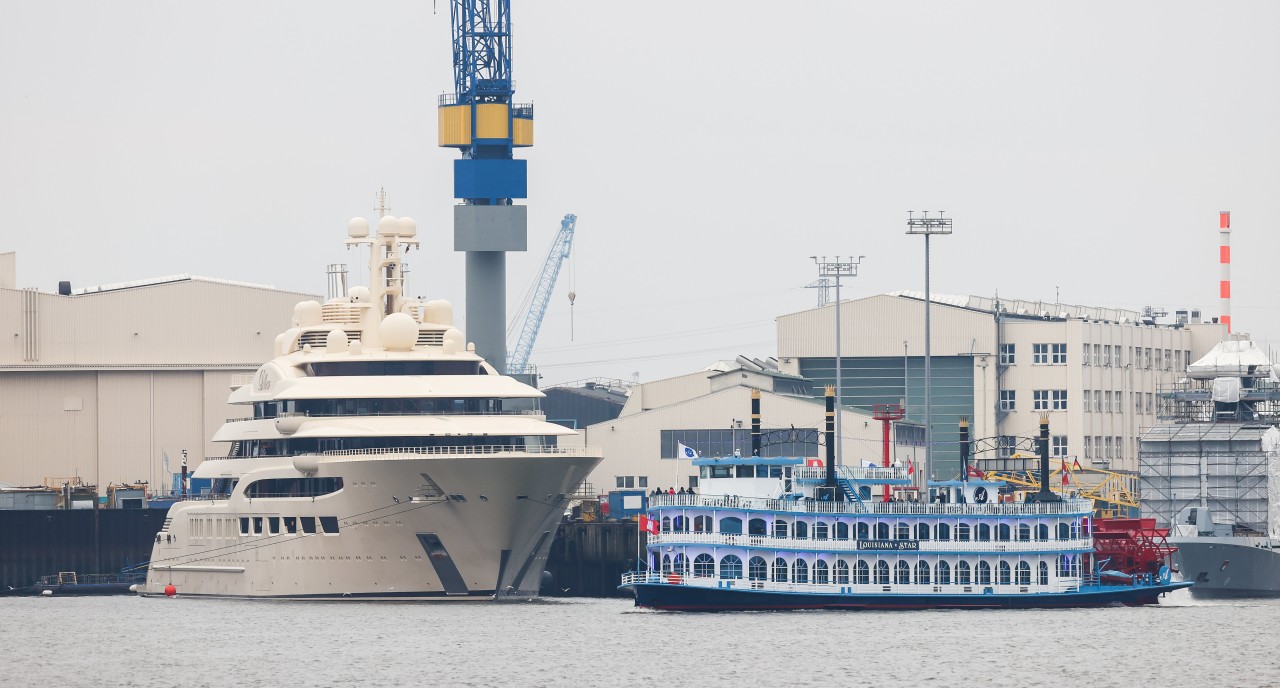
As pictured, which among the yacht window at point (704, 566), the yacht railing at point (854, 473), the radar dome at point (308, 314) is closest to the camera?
the yacht window at point (704, 566)

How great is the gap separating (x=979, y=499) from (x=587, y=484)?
42.2 meters

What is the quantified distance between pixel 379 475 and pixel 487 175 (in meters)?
41.6

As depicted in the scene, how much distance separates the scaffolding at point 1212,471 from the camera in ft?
405

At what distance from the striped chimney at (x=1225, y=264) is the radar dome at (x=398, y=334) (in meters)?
53.6

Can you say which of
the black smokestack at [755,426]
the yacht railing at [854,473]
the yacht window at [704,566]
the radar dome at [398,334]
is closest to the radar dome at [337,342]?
the radar dome at [398,334]

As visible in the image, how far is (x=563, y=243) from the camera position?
18950cm

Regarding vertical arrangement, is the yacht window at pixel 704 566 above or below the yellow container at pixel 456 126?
below

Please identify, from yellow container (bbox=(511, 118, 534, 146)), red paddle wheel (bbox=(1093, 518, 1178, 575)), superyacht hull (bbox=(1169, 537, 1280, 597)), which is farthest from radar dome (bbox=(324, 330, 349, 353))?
A: superyacht hull (bbox=(1169, 537, 1280, 597))

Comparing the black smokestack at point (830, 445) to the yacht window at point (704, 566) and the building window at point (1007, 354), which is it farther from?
the building window at point (1007, 354)

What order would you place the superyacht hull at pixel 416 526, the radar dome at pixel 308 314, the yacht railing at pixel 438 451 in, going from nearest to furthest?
the superyacht hull at pixel 416 526 < the yacht railing at pixel 438 451 < the radar dome at pixel 308 314

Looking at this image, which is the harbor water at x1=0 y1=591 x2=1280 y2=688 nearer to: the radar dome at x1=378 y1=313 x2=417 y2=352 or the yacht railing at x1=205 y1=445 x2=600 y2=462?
the yacht railing at x1=205 y1=445 x2=600 y2=462

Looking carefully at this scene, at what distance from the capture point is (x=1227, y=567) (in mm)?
115000

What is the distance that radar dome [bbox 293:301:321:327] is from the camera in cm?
10912

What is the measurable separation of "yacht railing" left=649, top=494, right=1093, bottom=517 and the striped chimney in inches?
1815
